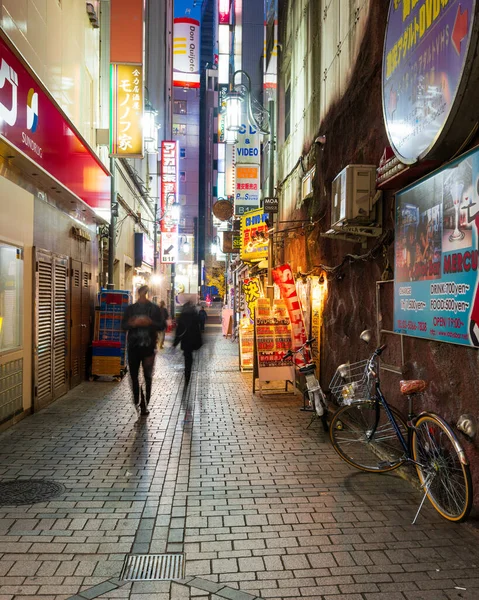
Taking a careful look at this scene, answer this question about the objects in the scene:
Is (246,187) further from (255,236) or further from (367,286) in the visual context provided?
(367,286)

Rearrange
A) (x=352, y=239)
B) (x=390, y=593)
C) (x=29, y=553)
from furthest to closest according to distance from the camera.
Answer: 1. (x=352, y=239)
2. (x=29, y=553)
3. (x=390, y=593)

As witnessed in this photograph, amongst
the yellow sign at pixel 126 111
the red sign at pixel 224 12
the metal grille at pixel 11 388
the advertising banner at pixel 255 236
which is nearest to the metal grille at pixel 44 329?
the metal grille at pixel 11 388

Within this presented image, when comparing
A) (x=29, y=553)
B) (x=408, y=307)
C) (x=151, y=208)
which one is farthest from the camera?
(x=151, y=208)

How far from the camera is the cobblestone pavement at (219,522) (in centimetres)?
346

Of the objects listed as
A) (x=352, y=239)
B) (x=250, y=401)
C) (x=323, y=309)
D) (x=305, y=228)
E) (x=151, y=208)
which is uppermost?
(x=151, y=208)

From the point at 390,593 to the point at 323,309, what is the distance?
703cm

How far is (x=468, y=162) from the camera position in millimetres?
4402

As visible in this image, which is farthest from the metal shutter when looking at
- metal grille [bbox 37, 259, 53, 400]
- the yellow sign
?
the yellow sign

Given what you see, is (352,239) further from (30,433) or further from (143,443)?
(30,433)

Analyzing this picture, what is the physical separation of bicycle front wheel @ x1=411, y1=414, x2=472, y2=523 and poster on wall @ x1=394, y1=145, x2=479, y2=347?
862 millimetres

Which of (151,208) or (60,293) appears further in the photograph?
(151,208)

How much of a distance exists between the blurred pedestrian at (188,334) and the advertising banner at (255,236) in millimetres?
6434

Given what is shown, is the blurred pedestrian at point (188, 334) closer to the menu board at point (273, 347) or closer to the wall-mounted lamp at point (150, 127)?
the menu board at point (273, 347)

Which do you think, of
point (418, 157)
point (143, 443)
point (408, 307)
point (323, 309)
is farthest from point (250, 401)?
point (418, 157)
